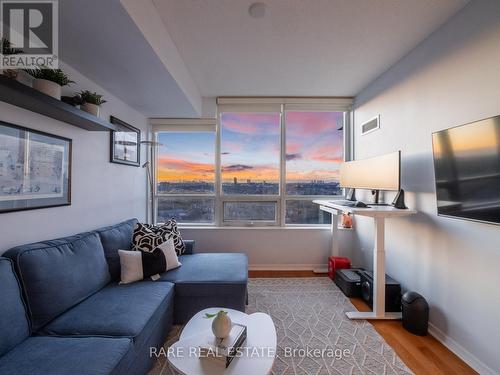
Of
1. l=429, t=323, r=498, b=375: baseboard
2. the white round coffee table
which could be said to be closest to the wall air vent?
l=429, t=323, r=498, b=375: baseboard

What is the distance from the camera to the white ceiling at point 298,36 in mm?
1638

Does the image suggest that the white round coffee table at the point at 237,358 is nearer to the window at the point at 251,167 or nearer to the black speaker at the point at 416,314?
the black speaker at the point at 416,314

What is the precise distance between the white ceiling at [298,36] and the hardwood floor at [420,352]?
105 inches

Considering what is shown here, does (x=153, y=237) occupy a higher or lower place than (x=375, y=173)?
lower

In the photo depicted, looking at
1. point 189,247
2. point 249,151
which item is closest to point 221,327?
point 189,247

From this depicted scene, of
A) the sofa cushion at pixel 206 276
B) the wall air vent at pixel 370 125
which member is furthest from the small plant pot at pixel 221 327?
the wall air vent at pixel 370 125

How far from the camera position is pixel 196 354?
1175mm

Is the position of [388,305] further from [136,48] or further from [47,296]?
[136,48]

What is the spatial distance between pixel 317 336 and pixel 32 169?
2.58m

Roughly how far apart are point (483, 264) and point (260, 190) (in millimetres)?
2507

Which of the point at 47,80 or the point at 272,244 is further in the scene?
the point at 272,244

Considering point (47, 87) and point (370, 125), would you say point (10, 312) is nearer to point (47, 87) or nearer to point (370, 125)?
point (47, 87)

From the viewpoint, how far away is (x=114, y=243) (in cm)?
206

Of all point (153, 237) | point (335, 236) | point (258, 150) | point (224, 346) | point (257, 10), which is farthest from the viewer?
point (258, 150)
